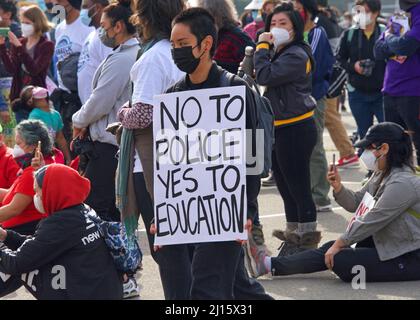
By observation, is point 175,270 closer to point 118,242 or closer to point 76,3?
point 118,242

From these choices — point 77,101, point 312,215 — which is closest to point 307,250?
point 312,215

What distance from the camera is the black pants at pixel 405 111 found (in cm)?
874

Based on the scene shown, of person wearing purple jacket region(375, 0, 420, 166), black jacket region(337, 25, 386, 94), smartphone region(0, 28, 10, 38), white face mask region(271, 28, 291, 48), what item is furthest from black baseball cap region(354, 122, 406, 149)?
smartphone region(0, 28, 10, 38)

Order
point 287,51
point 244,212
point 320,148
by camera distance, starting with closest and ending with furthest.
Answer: point 244,212, point 287,51, point 320,148

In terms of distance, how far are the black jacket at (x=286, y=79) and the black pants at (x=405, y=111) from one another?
2.24 meters

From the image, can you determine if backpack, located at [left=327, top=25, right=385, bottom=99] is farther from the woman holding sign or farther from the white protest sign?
the white protest sign

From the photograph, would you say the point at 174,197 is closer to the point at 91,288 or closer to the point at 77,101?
the point at 91,288

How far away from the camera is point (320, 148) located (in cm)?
843

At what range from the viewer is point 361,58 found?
1001cm

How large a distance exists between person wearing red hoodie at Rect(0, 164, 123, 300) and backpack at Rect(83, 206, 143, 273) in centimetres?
3

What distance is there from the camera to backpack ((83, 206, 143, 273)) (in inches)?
203

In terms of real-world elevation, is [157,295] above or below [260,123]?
below

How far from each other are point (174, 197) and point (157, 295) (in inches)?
61.8

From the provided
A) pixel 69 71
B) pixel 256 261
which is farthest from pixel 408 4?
pixel 256 261
